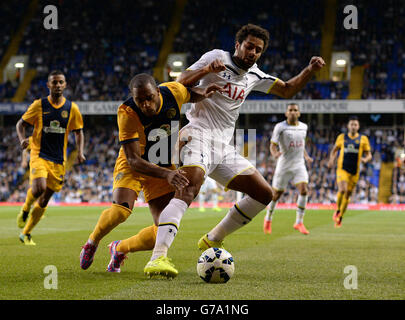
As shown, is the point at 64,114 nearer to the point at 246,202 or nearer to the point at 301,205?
the point at 246,202

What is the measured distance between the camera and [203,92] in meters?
5.95

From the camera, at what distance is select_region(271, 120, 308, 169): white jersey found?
1217 cm

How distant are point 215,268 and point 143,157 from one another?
131 cm

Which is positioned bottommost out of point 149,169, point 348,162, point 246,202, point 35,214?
point 35,214

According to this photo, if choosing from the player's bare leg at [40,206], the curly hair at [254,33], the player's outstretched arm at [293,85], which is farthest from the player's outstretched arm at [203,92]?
the player's bare leg at [40,206]

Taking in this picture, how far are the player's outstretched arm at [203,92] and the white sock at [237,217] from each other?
1272 mm

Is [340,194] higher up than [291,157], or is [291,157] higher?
[291,157]

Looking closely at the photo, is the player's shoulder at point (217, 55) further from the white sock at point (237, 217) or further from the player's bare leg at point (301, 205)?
the player's bare leg at point (301, 205)

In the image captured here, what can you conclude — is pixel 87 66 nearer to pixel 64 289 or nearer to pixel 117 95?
pixel 117 95

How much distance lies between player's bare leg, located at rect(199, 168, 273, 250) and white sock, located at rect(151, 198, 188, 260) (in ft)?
3.56

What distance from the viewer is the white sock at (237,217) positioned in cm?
648

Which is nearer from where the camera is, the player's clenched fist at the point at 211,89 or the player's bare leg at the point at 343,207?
the player's clenched fist at the point at 211,89
